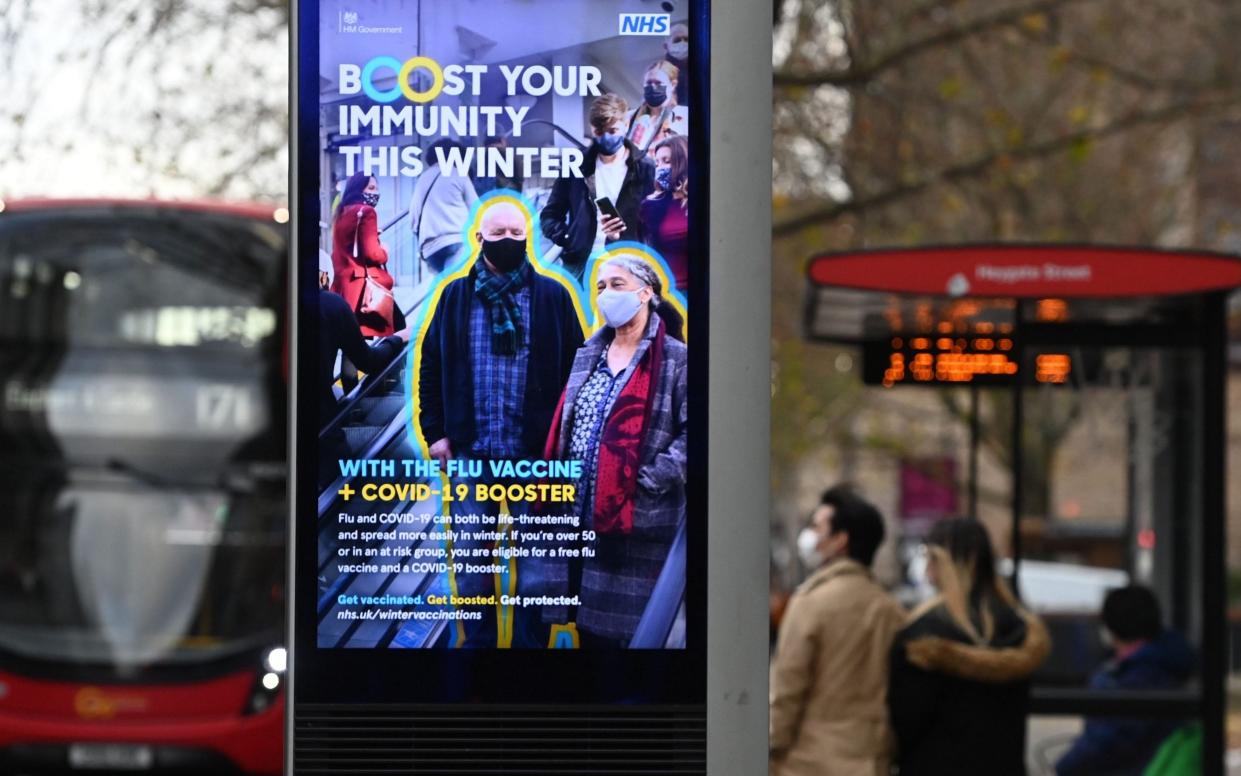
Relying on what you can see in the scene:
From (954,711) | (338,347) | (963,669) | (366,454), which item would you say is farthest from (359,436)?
(954,711)

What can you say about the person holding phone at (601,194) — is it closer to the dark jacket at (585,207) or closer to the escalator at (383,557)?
the dark jacket at (585,207)

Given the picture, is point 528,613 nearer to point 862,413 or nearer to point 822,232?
point 822,232

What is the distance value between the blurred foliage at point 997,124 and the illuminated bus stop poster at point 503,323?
24.3 ft

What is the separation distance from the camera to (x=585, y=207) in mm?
4469

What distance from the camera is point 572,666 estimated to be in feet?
14.5

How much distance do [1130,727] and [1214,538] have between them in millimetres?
1001

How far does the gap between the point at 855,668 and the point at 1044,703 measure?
10.5 feet

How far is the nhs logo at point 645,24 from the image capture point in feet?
14.7

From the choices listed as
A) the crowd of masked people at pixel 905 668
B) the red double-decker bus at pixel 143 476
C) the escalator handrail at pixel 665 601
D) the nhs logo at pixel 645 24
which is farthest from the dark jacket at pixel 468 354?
the red double-decker bus at pixel 143 476

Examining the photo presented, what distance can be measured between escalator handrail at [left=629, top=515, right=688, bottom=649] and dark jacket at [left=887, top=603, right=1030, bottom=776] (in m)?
2.20

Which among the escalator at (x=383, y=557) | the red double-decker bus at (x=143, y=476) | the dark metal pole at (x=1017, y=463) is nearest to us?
the escalator at (x=383, y=557)

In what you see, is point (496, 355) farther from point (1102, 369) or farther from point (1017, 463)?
point (1102, 369)

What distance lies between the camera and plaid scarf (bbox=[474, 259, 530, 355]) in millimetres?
4465

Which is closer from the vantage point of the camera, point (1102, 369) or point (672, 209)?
point (672, 209)
